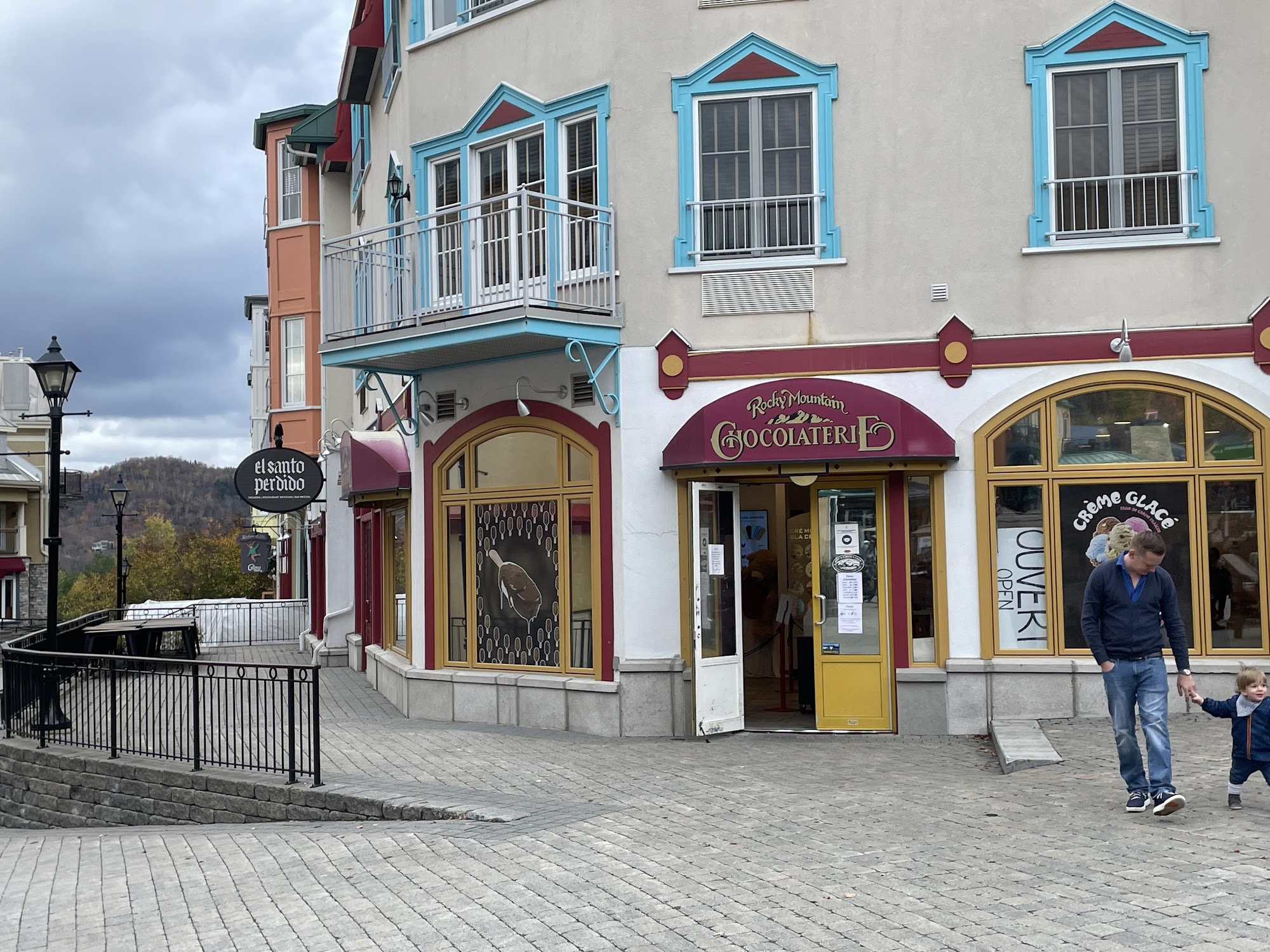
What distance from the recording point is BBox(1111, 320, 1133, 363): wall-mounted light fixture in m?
12.2

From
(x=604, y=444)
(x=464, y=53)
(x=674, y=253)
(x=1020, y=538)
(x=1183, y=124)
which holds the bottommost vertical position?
(x=1020, y=538)

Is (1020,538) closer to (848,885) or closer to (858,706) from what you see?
(858,706)

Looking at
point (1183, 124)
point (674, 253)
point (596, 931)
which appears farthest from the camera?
point (674, 253)

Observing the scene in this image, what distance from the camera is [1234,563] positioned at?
12.2 meters

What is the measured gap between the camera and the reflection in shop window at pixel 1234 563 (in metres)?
12.1

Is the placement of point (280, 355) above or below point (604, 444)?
above

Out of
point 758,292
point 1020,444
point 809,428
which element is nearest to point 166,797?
point 809,428

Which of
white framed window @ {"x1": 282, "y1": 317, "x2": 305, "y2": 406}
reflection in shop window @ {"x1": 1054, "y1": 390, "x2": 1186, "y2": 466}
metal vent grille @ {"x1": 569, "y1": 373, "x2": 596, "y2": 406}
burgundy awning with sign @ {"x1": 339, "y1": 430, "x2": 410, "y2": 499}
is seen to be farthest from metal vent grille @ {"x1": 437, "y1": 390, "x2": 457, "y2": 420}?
white framed window @ {"x1": 282, "y1": 317, "x2": 305, "y2": 406}

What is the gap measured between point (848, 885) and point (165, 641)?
23.0m

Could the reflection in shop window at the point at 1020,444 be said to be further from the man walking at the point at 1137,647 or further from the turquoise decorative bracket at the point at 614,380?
the man walking at the point at 1137,647

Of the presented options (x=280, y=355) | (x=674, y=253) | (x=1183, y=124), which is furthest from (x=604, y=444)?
(x=280, y=355)

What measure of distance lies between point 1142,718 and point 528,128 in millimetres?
8838

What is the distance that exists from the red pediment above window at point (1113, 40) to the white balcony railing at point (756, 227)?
9.00 feet

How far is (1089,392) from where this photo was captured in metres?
12.5
